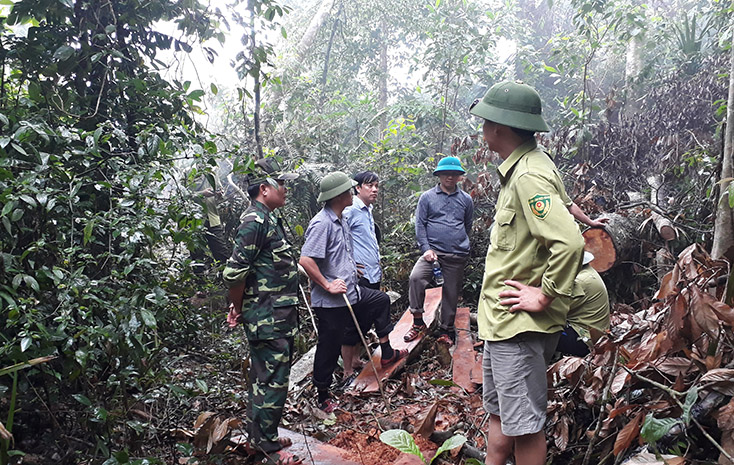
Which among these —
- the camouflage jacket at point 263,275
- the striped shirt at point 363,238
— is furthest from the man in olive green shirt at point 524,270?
the striped shirt at point 363,238

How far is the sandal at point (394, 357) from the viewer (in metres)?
5.10

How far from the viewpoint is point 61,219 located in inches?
107

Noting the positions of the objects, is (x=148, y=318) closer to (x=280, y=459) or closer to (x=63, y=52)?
(x=280, y=459)

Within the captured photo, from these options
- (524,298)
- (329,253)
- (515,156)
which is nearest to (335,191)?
(329,253)

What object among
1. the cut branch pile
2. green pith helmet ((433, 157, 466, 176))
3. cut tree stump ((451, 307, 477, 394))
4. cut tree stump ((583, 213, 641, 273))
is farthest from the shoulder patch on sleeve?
cut tree stump ((583, 213, 641, 273))

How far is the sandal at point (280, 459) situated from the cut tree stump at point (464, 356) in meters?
2.00

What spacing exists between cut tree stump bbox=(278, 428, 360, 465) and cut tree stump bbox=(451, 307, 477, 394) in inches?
66.3

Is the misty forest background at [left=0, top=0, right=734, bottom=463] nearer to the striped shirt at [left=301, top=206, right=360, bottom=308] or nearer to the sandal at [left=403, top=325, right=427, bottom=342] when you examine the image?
the striped shirt at [left=301, top=206, right=360, bottom=308]

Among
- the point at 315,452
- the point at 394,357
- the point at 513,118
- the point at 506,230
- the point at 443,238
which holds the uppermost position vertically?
the point at 513,118

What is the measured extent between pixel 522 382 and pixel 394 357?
120 inches

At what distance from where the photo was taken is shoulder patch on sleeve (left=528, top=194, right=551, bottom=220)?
207cm

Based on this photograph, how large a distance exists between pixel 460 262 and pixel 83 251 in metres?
3.92

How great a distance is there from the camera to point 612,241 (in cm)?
550

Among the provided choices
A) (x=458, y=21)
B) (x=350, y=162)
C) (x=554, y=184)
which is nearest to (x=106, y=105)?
(x=554, y=184)
